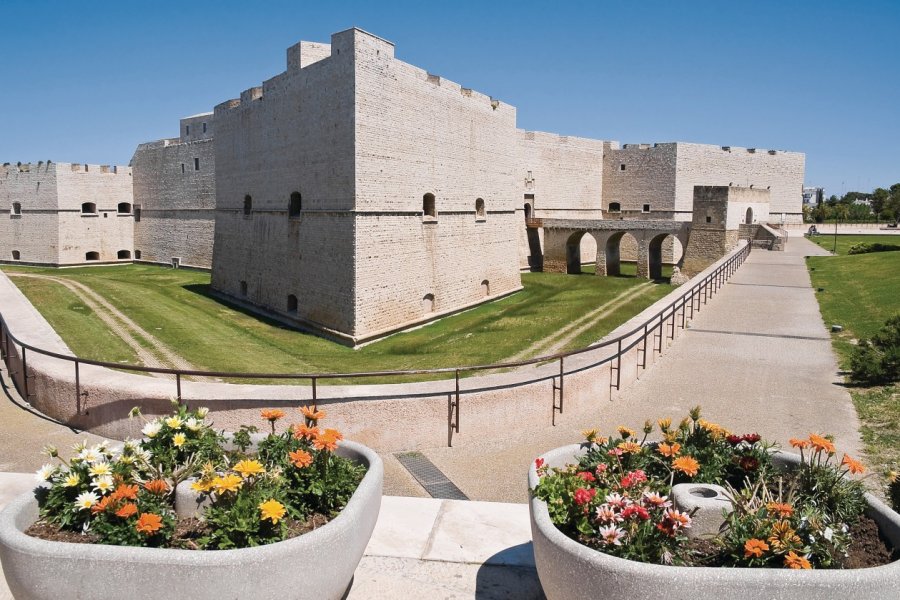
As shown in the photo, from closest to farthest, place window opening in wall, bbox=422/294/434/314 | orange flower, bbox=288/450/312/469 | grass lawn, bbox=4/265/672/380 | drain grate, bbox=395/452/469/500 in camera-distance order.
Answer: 1. orange flower, bbox=288/450/312/469
2. drain grate, bbox=395/452/469/500
3. grass lawn, bbox=4/265/672/380
4. window opening in wall, bbox=422/294/434/314

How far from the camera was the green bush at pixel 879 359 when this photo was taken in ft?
28.6

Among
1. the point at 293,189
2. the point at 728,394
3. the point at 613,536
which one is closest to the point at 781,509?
the point at 613,536

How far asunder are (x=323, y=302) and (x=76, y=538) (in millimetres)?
16846

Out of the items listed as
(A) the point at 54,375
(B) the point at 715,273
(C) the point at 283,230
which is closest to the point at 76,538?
(A) the point at 54,375

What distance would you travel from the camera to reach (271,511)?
2.89 metres

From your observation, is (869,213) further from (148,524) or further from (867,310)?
(148,524)

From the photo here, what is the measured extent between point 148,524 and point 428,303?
18756mm

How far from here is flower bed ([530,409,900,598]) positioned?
2535mm

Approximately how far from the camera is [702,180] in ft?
138

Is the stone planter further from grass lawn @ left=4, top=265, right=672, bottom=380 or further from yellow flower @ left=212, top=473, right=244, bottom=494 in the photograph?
grass lawn @ left=4, top=265, right=672, bottom=380

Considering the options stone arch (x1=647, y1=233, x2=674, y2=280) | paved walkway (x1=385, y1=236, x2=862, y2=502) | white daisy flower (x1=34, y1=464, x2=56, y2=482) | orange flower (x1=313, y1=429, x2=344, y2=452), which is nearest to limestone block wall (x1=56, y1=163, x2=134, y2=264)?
stone arch (x1=647, y1=233, x2=674, y2=280)

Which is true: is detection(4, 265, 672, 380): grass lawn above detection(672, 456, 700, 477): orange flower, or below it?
below

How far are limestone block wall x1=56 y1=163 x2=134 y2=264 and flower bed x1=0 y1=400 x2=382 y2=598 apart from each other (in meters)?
38.9

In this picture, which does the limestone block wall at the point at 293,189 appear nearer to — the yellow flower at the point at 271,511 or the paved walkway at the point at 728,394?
the paved walkway at the point at 728,394
